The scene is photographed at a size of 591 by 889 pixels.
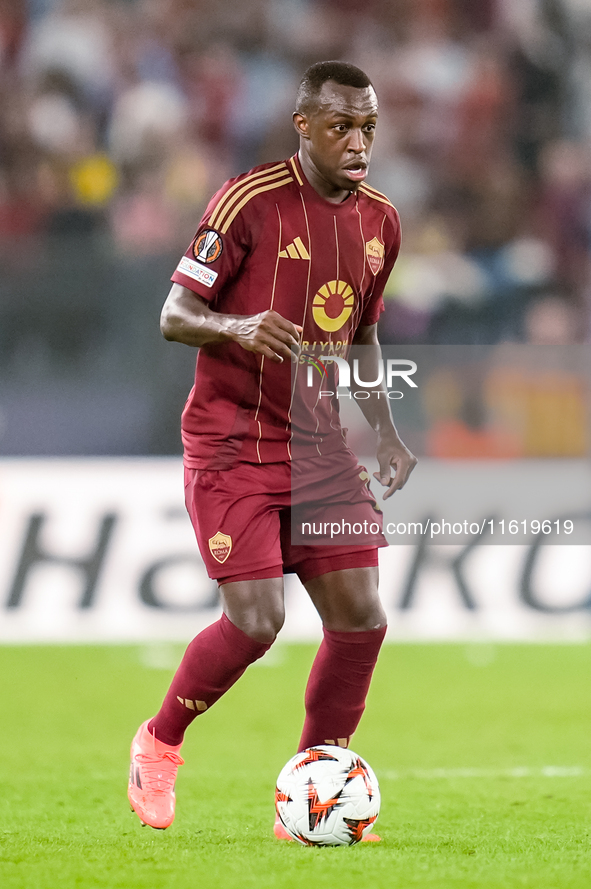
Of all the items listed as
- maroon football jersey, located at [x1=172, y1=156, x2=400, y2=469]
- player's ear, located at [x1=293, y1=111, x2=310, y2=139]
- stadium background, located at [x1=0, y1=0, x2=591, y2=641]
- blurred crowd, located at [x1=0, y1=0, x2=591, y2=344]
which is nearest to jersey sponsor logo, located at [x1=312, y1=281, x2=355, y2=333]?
maroon football jersey, located at [x1=172, y1=156, x2=400, y2=469]

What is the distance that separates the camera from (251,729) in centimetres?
580

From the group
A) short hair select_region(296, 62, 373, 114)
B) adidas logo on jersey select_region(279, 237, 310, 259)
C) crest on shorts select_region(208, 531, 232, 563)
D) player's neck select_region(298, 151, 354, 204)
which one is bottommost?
crest on shorts select_region(208, 531, 232, 563)

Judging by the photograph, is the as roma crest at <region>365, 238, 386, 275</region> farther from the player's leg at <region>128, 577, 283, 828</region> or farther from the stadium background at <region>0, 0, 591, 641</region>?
the stadium background at <region>0, 0, 591, 641</region>

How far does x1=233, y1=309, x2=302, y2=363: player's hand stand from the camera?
3.37m

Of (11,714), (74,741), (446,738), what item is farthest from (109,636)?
(446,738)

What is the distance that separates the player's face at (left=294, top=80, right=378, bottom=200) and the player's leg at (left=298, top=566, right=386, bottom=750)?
3.83ft

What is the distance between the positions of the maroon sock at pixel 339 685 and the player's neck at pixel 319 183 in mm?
1304

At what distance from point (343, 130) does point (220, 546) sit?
1.24 metres

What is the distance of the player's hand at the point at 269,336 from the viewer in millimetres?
3369

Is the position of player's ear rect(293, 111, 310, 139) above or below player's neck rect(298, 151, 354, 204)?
above

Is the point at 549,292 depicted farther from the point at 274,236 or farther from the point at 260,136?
the point at 274,236

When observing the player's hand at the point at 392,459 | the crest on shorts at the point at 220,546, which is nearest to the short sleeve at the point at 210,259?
the crest on shorts at the point at 220,546

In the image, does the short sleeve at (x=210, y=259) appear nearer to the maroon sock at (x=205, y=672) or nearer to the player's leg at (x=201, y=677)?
the player's leg at (x=201, y=677)

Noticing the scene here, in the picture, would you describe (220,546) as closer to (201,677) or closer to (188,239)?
(201,677)
